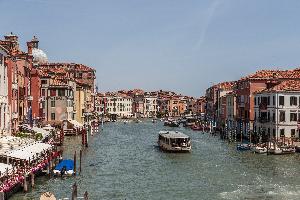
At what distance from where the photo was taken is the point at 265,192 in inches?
1083

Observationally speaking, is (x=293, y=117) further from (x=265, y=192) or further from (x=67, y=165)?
(x=67, y=165)

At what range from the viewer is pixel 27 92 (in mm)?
53375

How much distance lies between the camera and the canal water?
90.3ft

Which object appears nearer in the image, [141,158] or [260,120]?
[141,158]

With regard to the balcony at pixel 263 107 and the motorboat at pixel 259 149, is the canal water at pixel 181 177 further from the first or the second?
the balcony at pixel 263 107

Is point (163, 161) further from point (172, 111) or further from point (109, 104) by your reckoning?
point (172, 111)

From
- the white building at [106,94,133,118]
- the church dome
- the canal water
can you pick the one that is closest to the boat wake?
the canal water

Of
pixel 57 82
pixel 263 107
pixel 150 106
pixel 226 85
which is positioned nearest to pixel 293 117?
pixel 263 107

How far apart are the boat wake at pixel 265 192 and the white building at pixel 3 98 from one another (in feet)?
55.7

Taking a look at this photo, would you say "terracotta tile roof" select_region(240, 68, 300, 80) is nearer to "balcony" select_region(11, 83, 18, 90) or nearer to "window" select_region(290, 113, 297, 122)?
"window" select_region(290, 113, 297, 122)

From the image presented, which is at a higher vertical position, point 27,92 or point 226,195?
point 27,92

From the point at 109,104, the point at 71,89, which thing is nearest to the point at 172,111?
the point at 109,104

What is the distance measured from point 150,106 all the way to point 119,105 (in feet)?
65.1

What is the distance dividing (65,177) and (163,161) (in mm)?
10902
